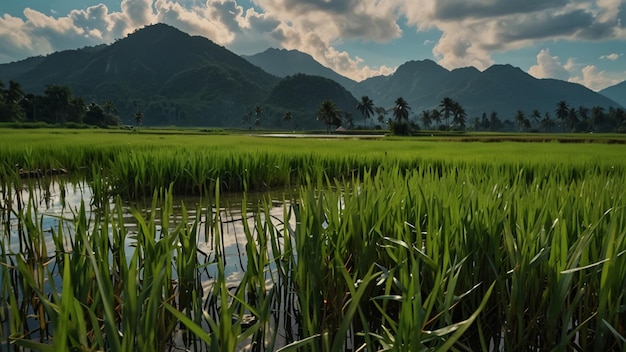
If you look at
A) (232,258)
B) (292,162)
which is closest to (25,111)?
(292,162)

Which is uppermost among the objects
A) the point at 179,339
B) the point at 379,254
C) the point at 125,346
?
the point at 125,346

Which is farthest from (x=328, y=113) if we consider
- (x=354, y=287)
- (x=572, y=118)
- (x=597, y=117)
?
(x=354, y=287)

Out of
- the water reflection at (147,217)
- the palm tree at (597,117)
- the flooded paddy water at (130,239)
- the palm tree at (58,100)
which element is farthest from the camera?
the palm tree at (597,117)

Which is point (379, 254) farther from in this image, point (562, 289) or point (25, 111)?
point (25, 111)

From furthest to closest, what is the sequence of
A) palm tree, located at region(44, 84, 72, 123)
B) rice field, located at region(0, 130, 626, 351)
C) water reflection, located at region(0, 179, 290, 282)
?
palm tree, located at region(44, 84, 72, 123) < water reflection, located at region(0, 179, 290, 282) < rice field, located at region(0, 130, 626, 351)

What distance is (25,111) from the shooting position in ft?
284

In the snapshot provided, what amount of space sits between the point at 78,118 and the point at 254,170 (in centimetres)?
9674

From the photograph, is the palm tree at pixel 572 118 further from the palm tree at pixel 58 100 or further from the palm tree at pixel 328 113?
the palm tree at pixel 58 100

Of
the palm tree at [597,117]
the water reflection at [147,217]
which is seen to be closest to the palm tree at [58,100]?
the water reflection at [147,217]

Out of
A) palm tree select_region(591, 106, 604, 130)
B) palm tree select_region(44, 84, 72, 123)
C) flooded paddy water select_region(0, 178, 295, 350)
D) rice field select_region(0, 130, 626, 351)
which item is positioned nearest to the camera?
rice field select_region(0, 130, 626, 351)

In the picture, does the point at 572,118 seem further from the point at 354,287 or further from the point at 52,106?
the point at 354,287

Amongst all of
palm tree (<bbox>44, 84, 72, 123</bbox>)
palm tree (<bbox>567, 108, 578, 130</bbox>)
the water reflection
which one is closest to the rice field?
the water reflection

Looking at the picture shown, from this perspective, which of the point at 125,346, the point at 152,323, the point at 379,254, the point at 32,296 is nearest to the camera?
the point at 125,346

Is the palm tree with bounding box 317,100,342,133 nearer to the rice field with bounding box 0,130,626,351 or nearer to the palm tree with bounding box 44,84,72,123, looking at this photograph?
the palm tree with bounding box 44,84,72,123
